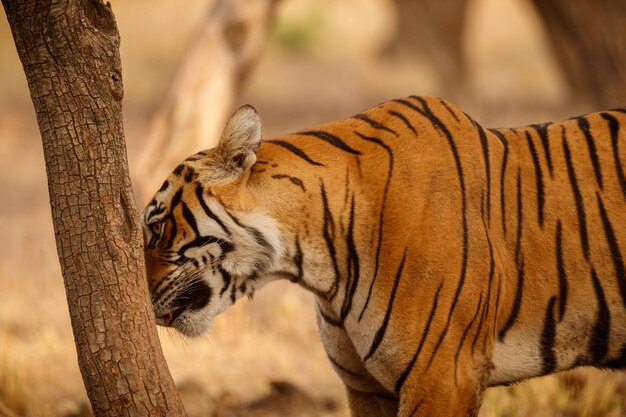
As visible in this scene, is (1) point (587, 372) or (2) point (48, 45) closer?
(2) point (48, 45)

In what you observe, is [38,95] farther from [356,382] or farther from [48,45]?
[356,382]

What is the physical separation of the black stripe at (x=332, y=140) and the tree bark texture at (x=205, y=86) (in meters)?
2.67

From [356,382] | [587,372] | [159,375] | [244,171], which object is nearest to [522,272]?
[356,382]

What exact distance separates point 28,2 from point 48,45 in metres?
0.14

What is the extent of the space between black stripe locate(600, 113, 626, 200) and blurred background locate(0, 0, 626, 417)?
5.64ft

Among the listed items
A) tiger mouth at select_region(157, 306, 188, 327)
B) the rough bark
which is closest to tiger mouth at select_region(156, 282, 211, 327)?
tiger mouth at select_region(157, 306, 188, 327)

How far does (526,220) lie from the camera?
367 centimetres

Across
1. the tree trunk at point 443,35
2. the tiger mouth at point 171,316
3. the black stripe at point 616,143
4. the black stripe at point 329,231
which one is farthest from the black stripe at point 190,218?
the tree trunk at point 443,35

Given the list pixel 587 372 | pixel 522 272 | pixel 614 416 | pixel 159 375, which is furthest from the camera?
pixel 587 372

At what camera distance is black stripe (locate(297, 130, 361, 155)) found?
3.65m

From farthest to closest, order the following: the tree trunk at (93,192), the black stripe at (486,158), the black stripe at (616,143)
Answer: the black stripe at (616,143), the black stripe at (486,158), the tree trunk at (93,192)

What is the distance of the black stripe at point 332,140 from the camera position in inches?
144

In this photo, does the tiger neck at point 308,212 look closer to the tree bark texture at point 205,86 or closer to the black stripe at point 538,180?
the black stripe at point 538,180

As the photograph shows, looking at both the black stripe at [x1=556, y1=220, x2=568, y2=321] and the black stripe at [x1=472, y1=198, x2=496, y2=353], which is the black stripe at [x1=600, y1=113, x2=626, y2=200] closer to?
the black stripe at [x1=556, y1=220, x2=568, y2=321]
